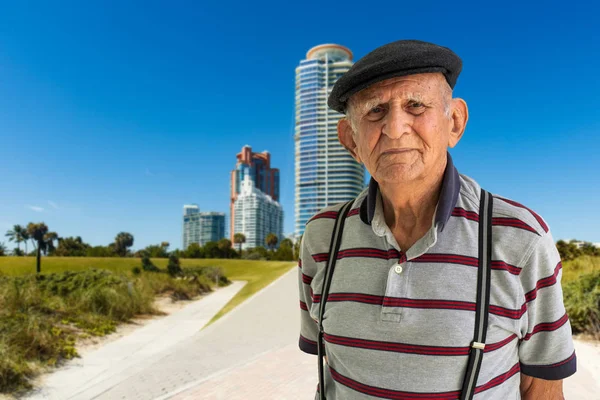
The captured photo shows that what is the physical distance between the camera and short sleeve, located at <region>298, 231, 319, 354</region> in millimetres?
1442

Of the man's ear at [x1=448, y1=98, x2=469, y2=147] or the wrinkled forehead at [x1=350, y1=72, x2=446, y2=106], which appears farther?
the man's ear at [x1=448, y1=98, x2=469, y2=147]

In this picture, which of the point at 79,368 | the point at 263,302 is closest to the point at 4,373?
the point at 79,368

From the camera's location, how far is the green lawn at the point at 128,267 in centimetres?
1781

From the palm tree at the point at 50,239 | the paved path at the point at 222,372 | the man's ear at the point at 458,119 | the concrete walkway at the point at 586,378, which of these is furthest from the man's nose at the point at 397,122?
the palm tree at the point at 50,239

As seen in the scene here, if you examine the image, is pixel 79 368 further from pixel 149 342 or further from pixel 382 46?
pixel 382 46

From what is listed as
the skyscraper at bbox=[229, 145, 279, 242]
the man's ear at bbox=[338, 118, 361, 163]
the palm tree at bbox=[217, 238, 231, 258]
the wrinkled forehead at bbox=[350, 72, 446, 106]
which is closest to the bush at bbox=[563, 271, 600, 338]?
the man's ear at bbox=[338, 118, 361, 163]

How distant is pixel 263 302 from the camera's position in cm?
1261

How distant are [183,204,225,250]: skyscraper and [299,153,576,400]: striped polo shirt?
117576 millimetres

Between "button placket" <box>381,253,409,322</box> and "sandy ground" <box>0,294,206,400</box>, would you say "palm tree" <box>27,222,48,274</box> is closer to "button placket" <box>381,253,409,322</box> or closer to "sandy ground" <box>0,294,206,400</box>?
"sandy ground" <box>0,294,206,400</box>

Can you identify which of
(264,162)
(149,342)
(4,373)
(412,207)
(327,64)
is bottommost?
(149,342)

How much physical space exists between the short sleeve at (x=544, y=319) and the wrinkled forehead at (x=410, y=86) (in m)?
0.52

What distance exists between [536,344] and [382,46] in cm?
100

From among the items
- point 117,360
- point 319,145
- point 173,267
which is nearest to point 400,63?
point 117,360

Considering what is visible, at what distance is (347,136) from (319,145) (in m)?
80.8
